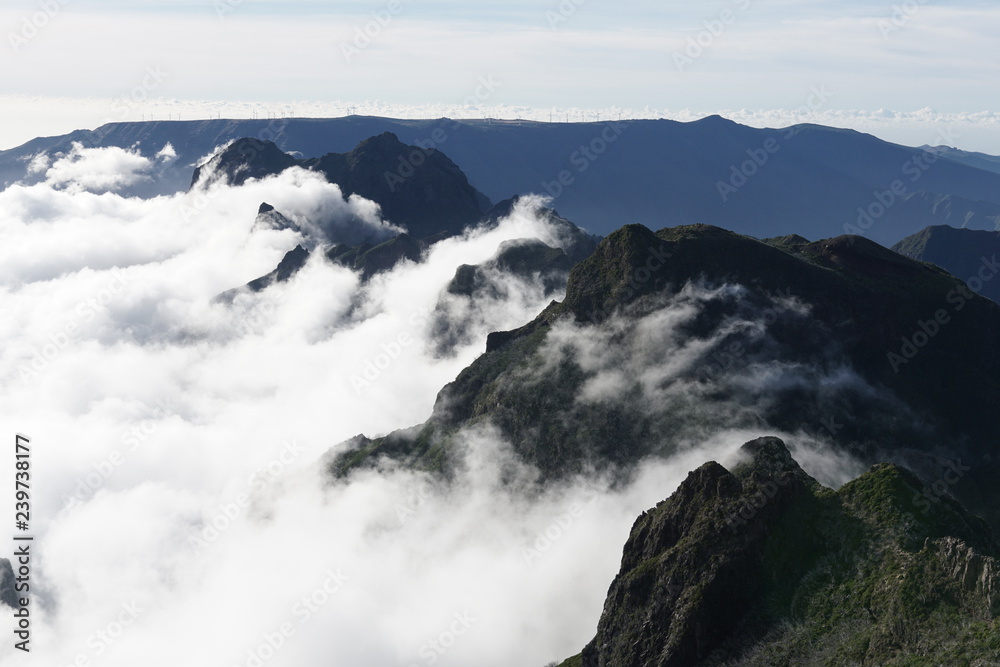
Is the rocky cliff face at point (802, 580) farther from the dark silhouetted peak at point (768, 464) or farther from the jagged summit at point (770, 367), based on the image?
the jagged summit at point (770, 367)

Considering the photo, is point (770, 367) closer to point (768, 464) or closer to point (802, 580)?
point (768, 464)

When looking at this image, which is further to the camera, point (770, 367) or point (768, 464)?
point (770, 367)

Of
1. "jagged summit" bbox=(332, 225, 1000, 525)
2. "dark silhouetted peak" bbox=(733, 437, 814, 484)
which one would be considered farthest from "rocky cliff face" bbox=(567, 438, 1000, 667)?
"jagged summit" bbox=(332, 225, 1000, 525)

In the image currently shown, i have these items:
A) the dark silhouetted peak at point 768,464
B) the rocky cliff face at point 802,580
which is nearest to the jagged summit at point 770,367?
the dark silhouetted peak at point 768,464

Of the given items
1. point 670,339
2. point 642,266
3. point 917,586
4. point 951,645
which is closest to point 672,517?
point 917,586

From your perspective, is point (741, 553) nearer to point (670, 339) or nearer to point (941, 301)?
point (670, 339)

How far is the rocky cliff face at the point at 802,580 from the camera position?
7488cm

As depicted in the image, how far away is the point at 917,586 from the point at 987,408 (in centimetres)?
11505

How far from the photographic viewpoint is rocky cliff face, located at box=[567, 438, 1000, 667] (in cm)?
7488

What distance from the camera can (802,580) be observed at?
88250 millimetres

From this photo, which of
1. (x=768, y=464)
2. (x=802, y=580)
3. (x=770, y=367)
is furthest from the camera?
(x=770, y=367)

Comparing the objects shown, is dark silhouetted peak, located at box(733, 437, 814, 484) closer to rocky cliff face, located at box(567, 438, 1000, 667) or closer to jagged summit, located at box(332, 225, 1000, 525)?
rocky cliff face, located at box(567, 438, 1000, 667)

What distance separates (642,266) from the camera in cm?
19775

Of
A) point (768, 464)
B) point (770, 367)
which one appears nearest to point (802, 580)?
point (768, 464)
